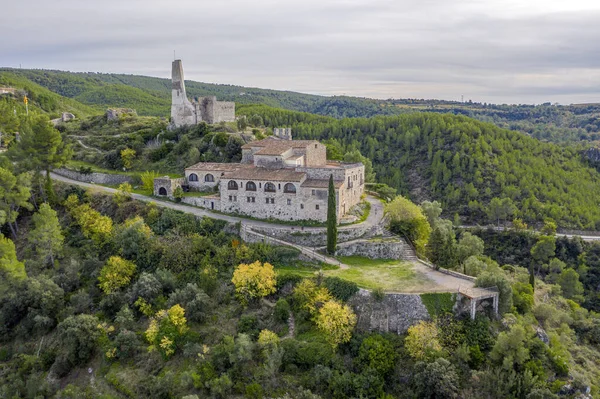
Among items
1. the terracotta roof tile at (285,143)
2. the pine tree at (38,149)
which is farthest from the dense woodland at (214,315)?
the terracotta roof tile at (285,143)

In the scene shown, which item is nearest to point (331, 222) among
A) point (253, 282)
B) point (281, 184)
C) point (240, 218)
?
point (281, 184)

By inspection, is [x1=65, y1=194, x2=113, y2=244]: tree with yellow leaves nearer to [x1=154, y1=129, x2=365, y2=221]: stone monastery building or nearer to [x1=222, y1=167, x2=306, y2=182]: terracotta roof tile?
[x1=154, y1=129, x2=365, y2=221]: stone monastery building

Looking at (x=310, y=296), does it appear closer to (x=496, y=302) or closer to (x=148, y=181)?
(x=496, y=302)

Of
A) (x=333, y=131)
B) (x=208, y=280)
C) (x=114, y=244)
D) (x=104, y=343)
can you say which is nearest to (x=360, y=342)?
(x=208, y=280)

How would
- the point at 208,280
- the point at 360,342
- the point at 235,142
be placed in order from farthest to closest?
the point at 235,142 < the point at 208,280 < the point at 360,342

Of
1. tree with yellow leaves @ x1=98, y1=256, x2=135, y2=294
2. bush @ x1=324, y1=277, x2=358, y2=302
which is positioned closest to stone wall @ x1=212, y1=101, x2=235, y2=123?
tree with yellow leaves @ x1=98, y1=256, x2=135, y2=294

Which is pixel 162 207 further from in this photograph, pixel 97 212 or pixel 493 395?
pixel 493 395
